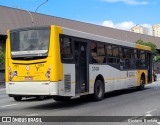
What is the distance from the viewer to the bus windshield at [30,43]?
44.8 ft

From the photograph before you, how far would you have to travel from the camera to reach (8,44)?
47.7ft

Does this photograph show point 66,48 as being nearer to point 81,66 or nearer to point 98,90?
point 81,66

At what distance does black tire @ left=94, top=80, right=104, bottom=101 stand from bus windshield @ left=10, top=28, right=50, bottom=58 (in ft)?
12.8

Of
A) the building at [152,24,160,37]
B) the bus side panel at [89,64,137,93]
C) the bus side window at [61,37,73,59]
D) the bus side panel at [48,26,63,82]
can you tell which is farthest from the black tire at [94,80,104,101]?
the building at [152,24,160,37]

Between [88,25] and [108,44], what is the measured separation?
54525mm

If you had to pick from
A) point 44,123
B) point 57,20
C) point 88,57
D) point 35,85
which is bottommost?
point 44,123

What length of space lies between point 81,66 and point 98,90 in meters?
2.13

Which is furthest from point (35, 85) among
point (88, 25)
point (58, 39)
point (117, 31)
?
point (117, 31)

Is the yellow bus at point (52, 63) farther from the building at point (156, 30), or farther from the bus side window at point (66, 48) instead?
the building at point (156, 30)

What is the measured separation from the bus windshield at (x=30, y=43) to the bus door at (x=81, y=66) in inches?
64.7

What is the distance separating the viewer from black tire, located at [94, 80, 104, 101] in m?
16.5

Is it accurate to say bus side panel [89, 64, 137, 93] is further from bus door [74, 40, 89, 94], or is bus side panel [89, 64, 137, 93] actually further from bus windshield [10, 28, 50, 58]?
bus windshield [10, 28, 50, 58]

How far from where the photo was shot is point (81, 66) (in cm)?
1527

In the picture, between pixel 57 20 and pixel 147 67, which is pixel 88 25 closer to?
pixel 57 20
